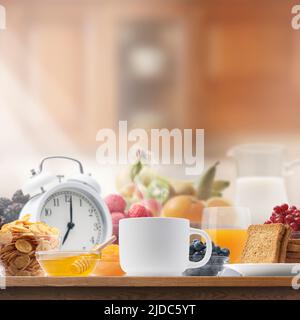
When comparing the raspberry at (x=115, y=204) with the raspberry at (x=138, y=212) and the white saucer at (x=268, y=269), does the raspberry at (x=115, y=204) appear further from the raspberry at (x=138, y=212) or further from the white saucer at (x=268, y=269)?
the white saucer at (x=268, y=269)

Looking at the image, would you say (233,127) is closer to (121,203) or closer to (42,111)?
(42,111)

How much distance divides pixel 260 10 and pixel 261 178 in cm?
160

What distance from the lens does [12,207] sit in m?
1.79

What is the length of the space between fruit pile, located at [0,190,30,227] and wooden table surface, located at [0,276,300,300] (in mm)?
568

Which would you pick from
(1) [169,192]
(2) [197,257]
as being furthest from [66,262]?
(1) [169,192]

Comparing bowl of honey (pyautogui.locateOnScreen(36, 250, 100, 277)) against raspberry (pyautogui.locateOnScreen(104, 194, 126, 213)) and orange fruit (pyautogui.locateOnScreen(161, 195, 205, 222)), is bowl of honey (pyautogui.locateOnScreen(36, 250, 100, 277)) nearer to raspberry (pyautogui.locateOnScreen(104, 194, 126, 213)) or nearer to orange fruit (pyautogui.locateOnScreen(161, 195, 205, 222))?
raspberry (pyautogui.locateOnScreen(104, 194, 126, 213))

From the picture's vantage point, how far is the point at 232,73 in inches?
153

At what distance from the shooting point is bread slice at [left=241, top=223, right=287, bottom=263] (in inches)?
52.5

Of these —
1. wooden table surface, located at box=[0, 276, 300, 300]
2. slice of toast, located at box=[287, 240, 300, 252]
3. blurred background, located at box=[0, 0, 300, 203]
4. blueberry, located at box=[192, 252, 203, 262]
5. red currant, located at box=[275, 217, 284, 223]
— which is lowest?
wooden table surface, located at box=[0, 276, 300, 300]

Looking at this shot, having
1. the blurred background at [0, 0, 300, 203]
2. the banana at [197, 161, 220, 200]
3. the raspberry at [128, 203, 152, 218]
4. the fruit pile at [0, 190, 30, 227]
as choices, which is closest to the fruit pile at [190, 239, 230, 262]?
the raspberry at [128, 203, 152, 218]

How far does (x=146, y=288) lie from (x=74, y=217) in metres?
0.57

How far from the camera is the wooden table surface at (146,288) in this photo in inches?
45.9

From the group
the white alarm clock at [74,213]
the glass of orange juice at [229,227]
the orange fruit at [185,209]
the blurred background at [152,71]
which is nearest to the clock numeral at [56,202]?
the white alarm clock at [74,213]
